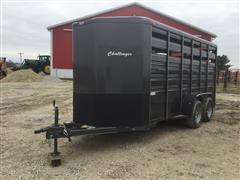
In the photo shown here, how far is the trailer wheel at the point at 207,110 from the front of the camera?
28.6 feet

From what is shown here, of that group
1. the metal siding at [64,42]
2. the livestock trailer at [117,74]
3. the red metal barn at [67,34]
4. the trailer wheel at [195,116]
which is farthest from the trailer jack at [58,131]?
the red metal barn at [67,34]

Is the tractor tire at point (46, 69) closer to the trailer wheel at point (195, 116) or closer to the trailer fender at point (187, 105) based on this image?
the trailer wheel at point (195, 116)

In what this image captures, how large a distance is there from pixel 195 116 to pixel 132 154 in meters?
2.82

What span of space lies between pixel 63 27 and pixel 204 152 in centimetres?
2470

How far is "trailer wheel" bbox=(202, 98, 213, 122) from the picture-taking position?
871 cm

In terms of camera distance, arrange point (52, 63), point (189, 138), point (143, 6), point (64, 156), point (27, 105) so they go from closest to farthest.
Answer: point (64, 156) < point (189, 138) < point (27, 105) < point (143, 6) < point (52, 63)

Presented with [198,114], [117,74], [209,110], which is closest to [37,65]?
[209,110]

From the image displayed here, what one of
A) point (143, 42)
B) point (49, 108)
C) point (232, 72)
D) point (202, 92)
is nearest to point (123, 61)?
point (143, 42)

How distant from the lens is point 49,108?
1133 cm

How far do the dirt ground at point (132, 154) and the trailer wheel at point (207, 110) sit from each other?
516 mm

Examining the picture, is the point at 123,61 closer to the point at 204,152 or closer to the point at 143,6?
the point at 204,152

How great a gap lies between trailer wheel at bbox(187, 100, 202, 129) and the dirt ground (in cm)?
16

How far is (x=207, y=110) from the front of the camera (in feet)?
29.1

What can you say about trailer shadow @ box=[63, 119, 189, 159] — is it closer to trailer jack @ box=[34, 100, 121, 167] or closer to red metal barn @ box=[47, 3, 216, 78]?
trailer jack @ box=[34, 100, 121, 167]
